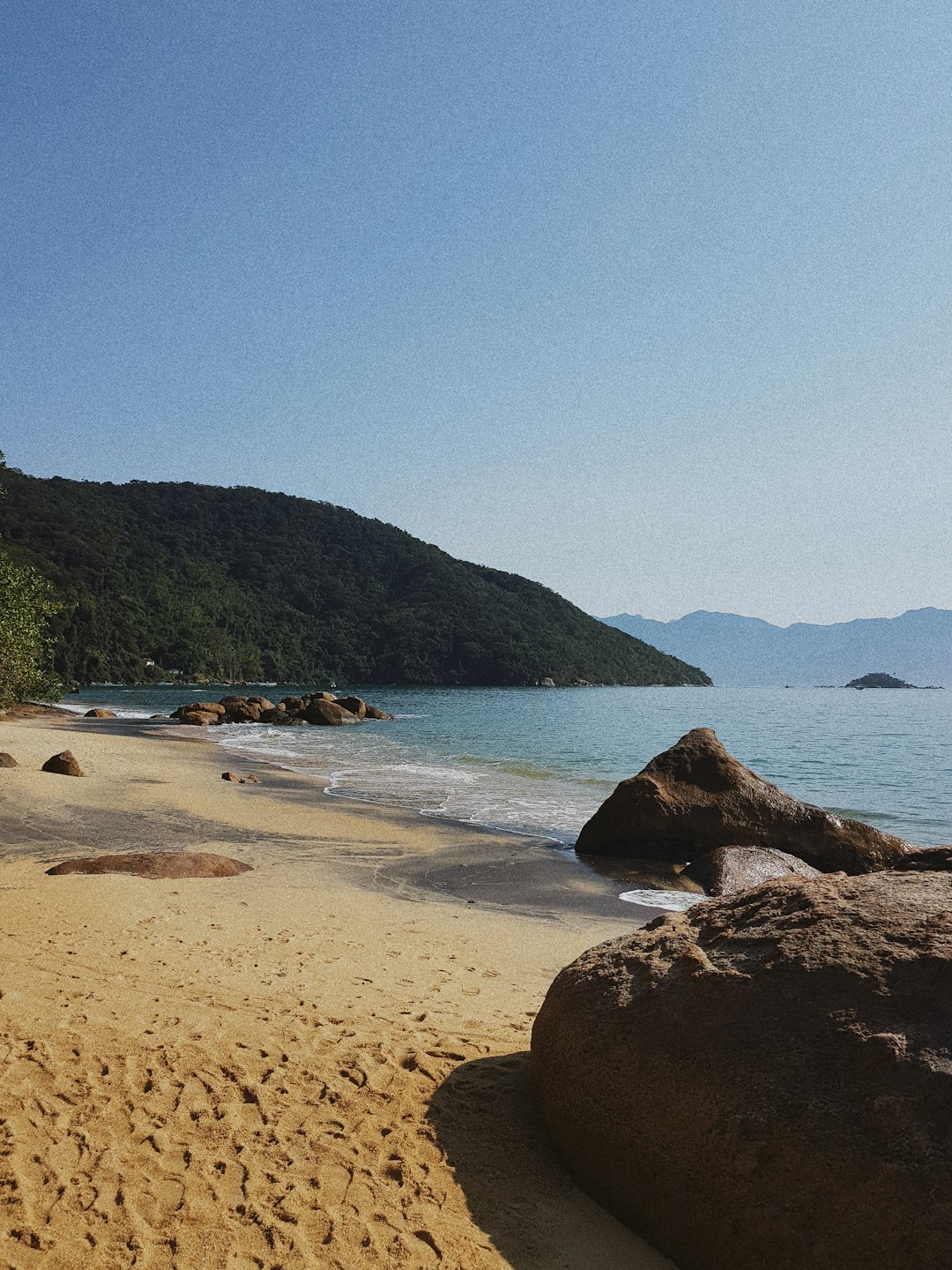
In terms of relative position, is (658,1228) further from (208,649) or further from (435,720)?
(208,649)

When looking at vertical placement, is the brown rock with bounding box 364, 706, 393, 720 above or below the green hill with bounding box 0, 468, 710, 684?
below

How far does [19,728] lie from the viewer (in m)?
31.8

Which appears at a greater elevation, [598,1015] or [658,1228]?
[598,1015]

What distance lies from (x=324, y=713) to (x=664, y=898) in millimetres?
43250

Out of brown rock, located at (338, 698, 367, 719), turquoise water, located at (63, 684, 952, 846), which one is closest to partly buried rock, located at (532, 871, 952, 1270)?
turquoise water, located at (63, 684, 952, 846)

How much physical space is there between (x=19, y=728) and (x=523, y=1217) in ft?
110

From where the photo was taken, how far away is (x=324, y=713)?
2071 inches

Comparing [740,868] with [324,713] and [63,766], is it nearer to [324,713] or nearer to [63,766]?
[63,766]

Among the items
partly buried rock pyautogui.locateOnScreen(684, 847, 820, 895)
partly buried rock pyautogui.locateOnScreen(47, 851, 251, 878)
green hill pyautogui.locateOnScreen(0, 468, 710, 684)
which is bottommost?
partly buried rock pyautogui.locateOnScreen(47, 851, 251, 878)

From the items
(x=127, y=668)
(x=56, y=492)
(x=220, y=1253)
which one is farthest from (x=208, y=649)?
(x=220, y=1253)

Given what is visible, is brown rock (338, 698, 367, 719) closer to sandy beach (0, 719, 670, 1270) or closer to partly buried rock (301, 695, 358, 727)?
partly buried rock (301, 695, 358, 727)

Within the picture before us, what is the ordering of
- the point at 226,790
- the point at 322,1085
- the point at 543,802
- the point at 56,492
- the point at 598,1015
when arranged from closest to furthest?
the point at 598,1015 < the point at 322,1085 < the point at 226,790 < the point at 543,802 < the point at 56,492

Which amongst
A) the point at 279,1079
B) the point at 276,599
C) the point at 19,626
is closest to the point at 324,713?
the point at 19,626

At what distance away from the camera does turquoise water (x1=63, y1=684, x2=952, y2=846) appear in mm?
19516
